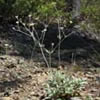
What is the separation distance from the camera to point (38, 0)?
27.4 feet

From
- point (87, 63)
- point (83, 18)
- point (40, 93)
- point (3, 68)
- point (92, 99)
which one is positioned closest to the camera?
point (92, 99)

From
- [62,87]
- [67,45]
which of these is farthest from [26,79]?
[67,45]

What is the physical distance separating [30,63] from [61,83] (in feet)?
5.44

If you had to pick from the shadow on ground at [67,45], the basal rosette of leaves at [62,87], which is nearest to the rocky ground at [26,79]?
the basal rosette of leaves at [62,87]

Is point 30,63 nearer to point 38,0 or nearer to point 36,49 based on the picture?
point 36,49

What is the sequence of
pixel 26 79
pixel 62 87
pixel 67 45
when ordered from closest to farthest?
pixel 62 87, pixel 26 79, pixel 67 45

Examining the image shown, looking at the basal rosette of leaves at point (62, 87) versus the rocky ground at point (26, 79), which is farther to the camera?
the rocky ground at point (26, 79)

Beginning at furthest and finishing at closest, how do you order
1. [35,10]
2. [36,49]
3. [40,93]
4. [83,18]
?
[83,18], [35,10], [36,49], [40,93]

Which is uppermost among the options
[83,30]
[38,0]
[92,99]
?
[38,0]

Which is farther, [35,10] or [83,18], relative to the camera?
[83,18]

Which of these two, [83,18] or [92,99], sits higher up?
[83,18]

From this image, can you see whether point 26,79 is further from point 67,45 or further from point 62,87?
point 67,45

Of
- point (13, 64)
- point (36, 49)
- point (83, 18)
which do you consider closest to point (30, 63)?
point (13, 64)

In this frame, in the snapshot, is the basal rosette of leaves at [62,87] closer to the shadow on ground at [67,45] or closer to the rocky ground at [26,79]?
→ the rocky ground at [26,79]
